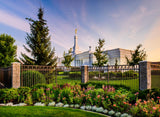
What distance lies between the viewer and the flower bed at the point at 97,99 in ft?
11.7

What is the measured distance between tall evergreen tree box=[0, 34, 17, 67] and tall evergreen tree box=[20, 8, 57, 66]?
9.59 metres

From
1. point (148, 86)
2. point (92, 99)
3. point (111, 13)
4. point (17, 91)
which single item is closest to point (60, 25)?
point (111, 13)

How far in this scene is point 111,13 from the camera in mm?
7969

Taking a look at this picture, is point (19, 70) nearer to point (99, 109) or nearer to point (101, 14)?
point (99, 109)

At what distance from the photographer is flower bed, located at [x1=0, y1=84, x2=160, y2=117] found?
3.58 metres

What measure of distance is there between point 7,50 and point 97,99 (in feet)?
68.4

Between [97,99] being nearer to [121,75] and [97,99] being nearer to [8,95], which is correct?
[8,95]

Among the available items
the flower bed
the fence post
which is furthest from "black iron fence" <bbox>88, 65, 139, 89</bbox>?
the flower bed

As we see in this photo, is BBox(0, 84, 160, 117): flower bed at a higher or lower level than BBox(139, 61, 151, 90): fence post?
lower

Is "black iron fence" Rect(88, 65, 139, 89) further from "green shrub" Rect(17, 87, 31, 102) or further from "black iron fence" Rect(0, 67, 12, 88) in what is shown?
"black iron fence" Rect(0, 67, 12, 88)

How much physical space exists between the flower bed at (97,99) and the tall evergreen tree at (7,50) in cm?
1649

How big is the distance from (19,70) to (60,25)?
14.9 ft

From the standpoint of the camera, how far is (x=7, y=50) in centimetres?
2008

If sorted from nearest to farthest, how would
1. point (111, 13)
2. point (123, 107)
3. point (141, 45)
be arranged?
point (123, 107)
point (111, 13)
point (141, 45)
